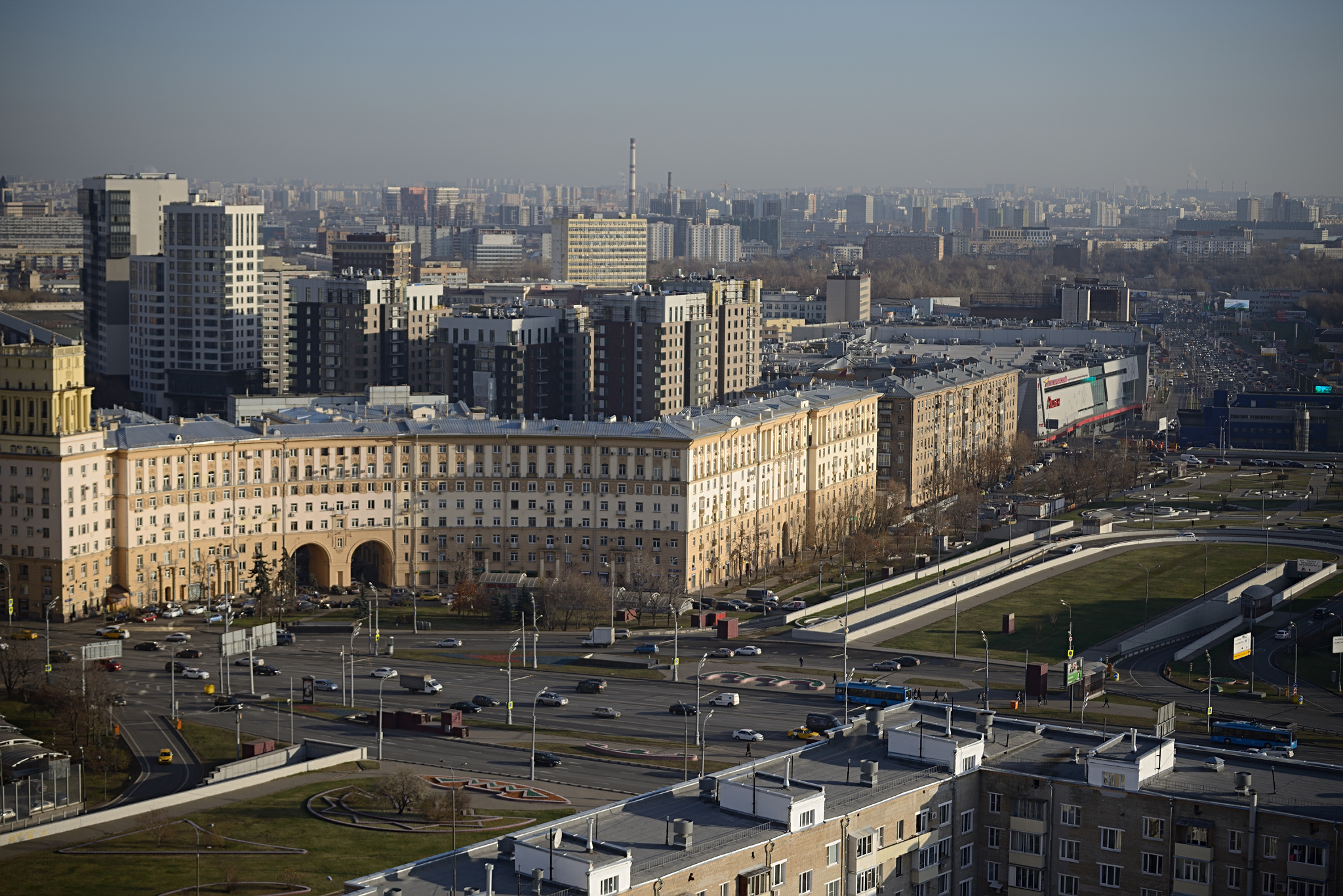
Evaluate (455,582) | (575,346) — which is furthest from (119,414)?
(575,346)

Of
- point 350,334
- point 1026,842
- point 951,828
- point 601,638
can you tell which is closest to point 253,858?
point 951,828

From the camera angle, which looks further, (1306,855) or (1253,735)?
(1253,735)

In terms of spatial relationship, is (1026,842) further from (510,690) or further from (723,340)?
(723,340)

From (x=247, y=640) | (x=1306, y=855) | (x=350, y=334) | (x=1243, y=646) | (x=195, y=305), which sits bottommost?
(x=1243, y=646)

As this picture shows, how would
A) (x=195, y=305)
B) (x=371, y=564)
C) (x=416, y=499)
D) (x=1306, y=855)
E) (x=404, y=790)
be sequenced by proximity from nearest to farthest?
1. (x=1306, y=855)
2. (x=404, y=790)
3. (x=416, y=499)
4. (x=371, y=564)
5. (x=195, y=305)

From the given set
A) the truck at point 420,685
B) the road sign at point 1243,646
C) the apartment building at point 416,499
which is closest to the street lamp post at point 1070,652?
the road sign at point 1243,646

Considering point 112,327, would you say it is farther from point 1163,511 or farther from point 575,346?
point 1163,511

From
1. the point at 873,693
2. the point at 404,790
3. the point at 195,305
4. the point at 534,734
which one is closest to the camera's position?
the point at 404,790
